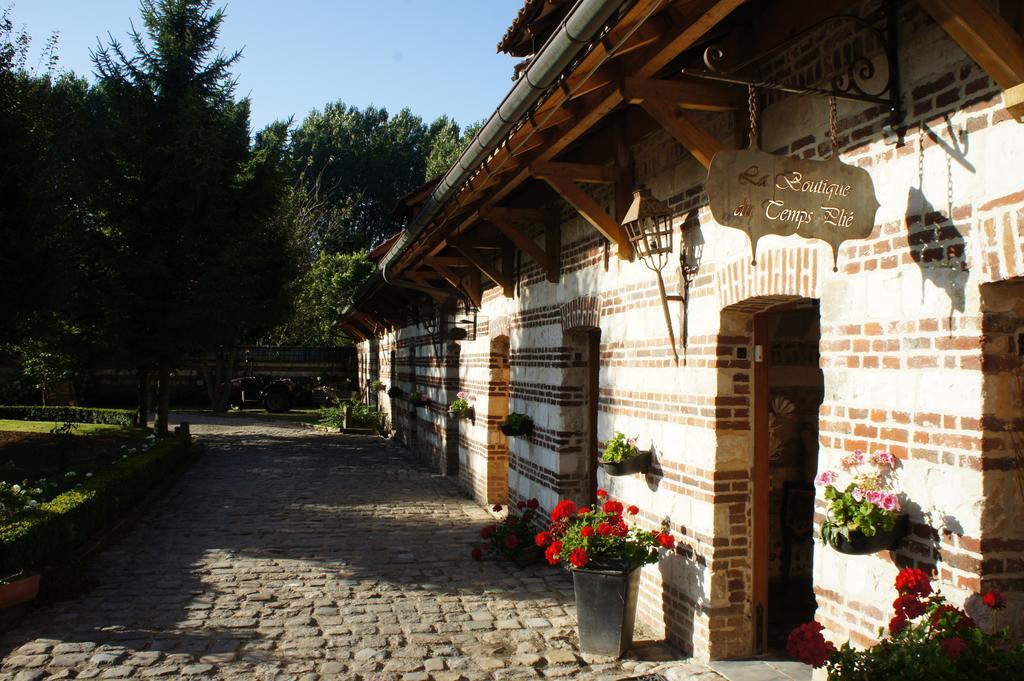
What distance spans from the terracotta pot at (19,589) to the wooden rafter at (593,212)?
5.07 meters

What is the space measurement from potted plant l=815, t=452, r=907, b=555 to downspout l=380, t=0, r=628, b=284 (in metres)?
2.39

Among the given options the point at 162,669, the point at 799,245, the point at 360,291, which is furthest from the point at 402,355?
the point at 799,245

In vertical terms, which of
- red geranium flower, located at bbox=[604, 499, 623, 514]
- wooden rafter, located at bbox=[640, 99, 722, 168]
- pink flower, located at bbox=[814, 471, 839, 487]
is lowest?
red geranium flower, located at bbox=[604, 499, 623, 514]

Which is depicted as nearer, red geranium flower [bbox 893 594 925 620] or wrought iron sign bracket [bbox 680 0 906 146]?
red geranium flower [bbox 893 594 925 620]

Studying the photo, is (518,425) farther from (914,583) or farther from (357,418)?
(357,418)

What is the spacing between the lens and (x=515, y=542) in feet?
25.8

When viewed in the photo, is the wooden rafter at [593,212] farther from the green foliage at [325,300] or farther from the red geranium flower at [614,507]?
the green foliage at [325,300]

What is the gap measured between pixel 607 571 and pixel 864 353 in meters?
2.33

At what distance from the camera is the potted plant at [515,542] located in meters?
7.76

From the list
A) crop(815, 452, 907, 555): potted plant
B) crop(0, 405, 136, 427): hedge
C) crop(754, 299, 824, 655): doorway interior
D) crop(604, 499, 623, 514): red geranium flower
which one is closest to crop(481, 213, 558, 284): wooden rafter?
crop(754, 299, 824, 655): doorway interior

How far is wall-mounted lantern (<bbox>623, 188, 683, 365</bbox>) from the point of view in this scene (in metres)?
5.27

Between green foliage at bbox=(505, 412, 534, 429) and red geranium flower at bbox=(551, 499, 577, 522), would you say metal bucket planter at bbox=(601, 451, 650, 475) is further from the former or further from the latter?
green foliage at bbox=(505, 412, 534, 429)

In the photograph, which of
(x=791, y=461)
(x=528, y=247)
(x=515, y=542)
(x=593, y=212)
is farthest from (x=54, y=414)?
(x=791, y=461)

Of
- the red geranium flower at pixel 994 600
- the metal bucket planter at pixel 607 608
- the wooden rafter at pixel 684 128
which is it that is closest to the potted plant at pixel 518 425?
the metal bucket planter at pixel 607 608
